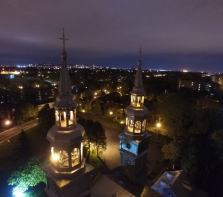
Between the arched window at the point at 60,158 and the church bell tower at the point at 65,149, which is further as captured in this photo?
the arched window at the point at 60,158

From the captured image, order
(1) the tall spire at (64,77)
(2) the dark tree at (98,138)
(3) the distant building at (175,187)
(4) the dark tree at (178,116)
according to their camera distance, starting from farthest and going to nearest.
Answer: (4) the dark tree at (178,116) < (2) the dark tree at (98,138) < (3) the distant building at (175,187) < (1) the tall spire at (64,77)

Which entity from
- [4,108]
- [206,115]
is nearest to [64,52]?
[206,115]

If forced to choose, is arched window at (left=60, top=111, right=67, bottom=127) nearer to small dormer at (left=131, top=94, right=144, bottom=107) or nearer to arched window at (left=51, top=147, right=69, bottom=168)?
arched window at (left=51, top=147, right=69, bottom=168)

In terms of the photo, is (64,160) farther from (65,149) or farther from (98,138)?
(98,138)

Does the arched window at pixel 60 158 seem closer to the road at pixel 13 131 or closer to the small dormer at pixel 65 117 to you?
the small dormer at pixel 65 117

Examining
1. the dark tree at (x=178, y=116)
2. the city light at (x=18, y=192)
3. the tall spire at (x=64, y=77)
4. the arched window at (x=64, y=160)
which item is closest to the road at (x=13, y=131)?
the city light at (x=18, y=192)

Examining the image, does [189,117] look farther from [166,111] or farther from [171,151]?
[171,151]
